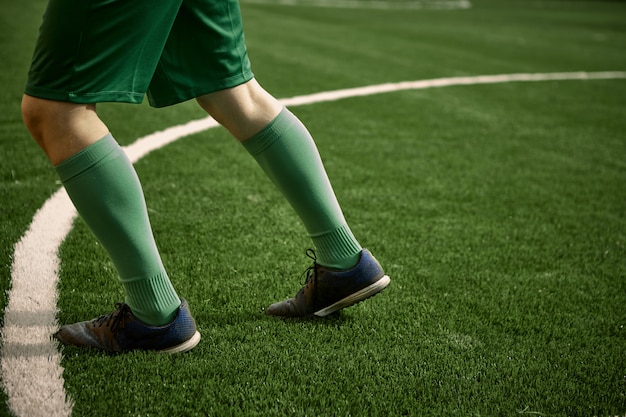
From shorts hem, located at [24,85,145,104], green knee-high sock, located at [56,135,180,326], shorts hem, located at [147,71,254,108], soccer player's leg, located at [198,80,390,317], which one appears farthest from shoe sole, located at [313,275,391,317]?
shorts hem, located at [24,85,145,104]

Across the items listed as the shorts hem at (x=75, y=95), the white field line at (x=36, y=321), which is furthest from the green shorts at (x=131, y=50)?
the white field line at (x=36, y=321)

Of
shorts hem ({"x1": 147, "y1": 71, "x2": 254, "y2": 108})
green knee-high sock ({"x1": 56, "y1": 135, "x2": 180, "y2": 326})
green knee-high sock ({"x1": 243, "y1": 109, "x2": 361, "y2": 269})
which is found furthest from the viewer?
green knee-high sock ({"x1": 243, "y1": 109, "x2": 361, "y2": 269})

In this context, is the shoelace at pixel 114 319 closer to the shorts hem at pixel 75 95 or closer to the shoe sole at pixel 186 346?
the shoe sole at pixel 186 346

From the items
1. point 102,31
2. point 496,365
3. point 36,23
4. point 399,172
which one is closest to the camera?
point 102,31

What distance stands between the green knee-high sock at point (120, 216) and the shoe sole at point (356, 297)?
19.9 inches

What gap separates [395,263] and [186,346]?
100 centimetres

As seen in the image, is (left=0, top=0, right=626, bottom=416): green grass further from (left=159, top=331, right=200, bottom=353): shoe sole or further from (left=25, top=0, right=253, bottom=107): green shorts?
(left=25, top=0, right=253, bottom=107): green shorts

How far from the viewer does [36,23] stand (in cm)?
848

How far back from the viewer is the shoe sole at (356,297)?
1939 millimetres

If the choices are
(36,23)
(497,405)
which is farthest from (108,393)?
(36,23)

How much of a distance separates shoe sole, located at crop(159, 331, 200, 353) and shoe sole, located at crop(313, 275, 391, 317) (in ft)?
1.30

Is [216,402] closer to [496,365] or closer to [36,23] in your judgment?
[496,365]

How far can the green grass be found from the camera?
1.66 m

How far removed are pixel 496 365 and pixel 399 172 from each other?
Answer: 1.93 m
